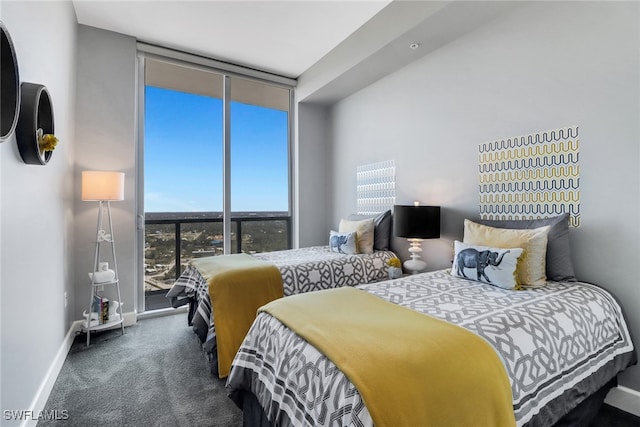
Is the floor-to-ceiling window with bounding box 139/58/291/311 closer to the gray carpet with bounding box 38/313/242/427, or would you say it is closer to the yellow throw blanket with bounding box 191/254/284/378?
the gray carpet with bounding box 38/313/242/427

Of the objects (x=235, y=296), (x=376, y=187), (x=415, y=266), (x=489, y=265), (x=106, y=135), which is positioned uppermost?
(x=106, y=135)

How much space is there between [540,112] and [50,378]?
12.7 feet

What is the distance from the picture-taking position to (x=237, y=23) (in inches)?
120

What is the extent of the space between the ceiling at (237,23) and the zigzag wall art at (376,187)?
1507mm

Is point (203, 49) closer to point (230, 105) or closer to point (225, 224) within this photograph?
point (230, 105)

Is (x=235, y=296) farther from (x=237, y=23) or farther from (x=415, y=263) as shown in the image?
(x=237, y=23)

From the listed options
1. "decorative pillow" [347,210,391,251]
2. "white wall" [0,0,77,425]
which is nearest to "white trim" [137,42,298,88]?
"white wall" [0,0,77,425]

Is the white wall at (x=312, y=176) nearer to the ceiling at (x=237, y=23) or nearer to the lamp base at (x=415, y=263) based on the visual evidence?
the ceiling at (x=237, y=23)

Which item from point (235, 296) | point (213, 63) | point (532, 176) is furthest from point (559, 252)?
point (213, 63)

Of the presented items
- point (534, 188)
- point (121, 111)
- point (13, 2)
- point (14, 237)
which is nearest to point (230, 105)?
point (121, 111)

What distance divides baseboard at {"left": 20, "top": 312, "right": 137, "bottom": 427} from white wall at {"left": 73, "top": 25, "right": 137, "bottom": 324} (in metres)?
0.18

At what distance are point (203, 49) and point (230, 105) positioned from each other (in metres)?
0.70

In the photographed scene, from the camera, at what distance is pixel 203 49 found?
3.56 metres

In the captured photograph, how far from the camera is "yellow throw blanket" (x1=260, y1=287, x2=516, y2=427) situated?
0.89 m
